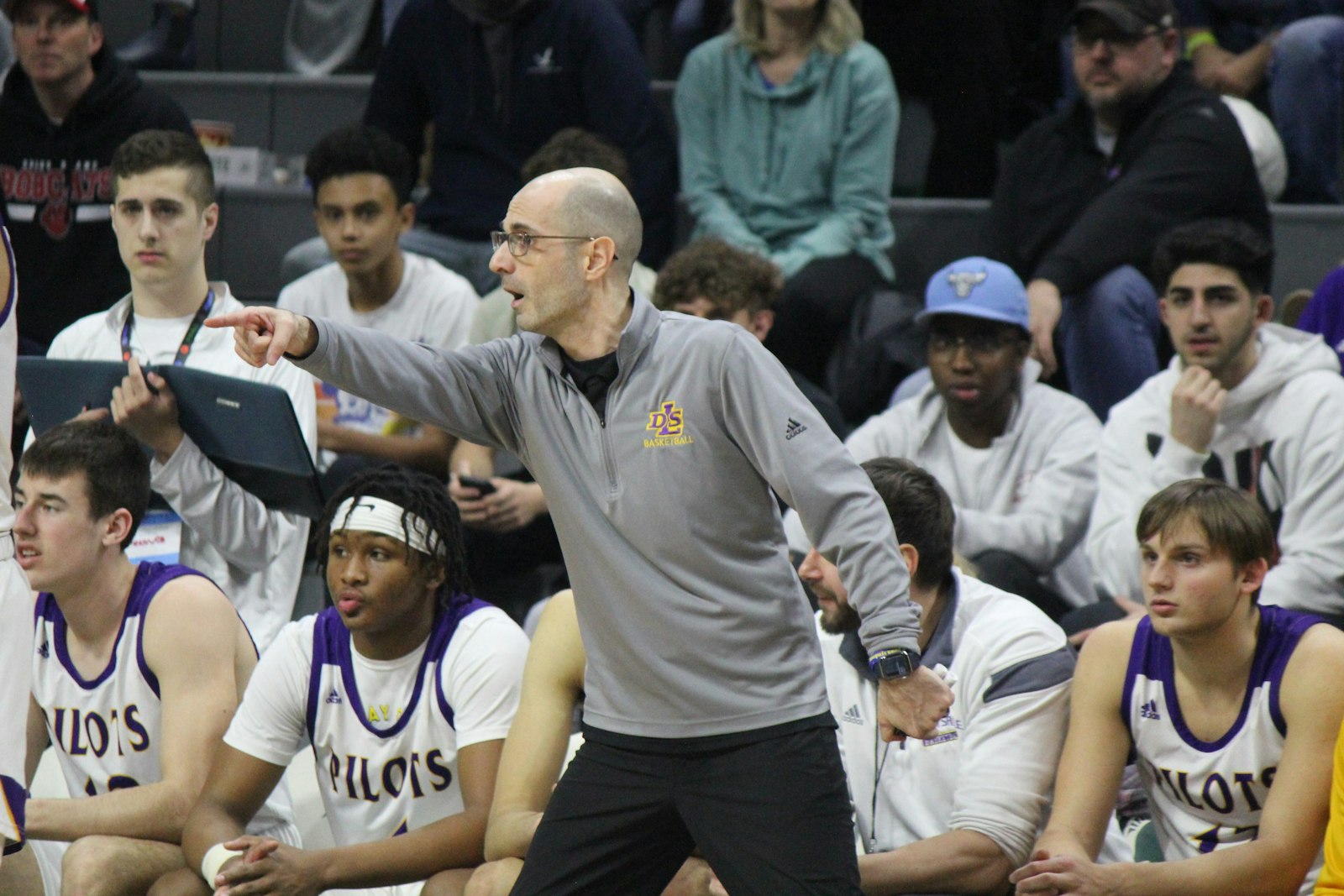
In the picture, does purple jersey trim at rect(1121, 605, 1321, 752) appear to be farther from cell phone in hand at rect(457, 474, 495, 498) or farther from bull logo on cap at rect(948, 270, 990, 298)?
cell phone in hand at rect(457, 474, 495, 498)

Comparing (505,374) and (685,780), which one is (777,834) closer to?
(685,780)

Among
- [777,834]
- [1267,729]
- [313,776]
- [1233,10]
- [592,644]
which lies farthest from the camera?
[1233,10]

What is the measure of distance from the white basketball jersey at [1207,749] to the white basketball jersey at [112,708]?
2.06m

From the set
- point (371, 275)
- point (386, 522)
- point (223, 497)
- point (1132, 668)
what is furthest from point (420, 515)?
point (371, 275)

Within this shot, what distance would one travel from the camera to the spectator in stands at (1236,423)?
4.72 meters

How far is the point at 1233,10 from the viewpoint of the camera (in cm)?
752

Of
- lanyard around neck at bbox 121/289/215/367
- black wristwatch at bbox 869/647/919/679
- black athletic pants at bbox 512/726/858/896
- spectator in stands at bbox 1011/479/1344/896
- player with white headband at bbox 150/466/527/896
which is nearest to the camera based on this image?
black wristwatch at bbox 869/647/919/679

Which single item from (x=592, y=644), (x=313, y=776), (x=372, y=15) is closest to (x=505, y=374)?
(x=592, y=644)

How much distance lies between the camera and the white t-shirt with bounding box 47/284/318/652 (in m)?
4.66

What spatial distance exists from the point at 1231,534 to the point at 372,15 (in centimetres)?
552

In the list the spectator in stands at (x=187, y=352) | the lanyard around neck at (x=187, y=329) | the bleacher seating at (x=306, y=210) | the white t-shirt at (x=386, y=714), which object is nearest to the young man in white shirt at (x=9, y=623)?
the white t-shirt at (x=386, y=714)

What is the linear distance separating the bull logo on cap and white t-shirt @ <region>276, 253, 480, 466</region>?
5.10 ft

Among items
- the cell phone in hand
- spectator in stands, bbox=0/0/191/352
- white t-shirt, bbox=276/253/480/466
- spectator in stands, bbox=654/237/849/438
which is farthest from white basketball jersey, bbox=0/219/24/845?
spectator in stands, bbox=0/0/191/352

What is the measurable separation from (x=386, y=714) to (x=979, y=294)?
2267 mm
